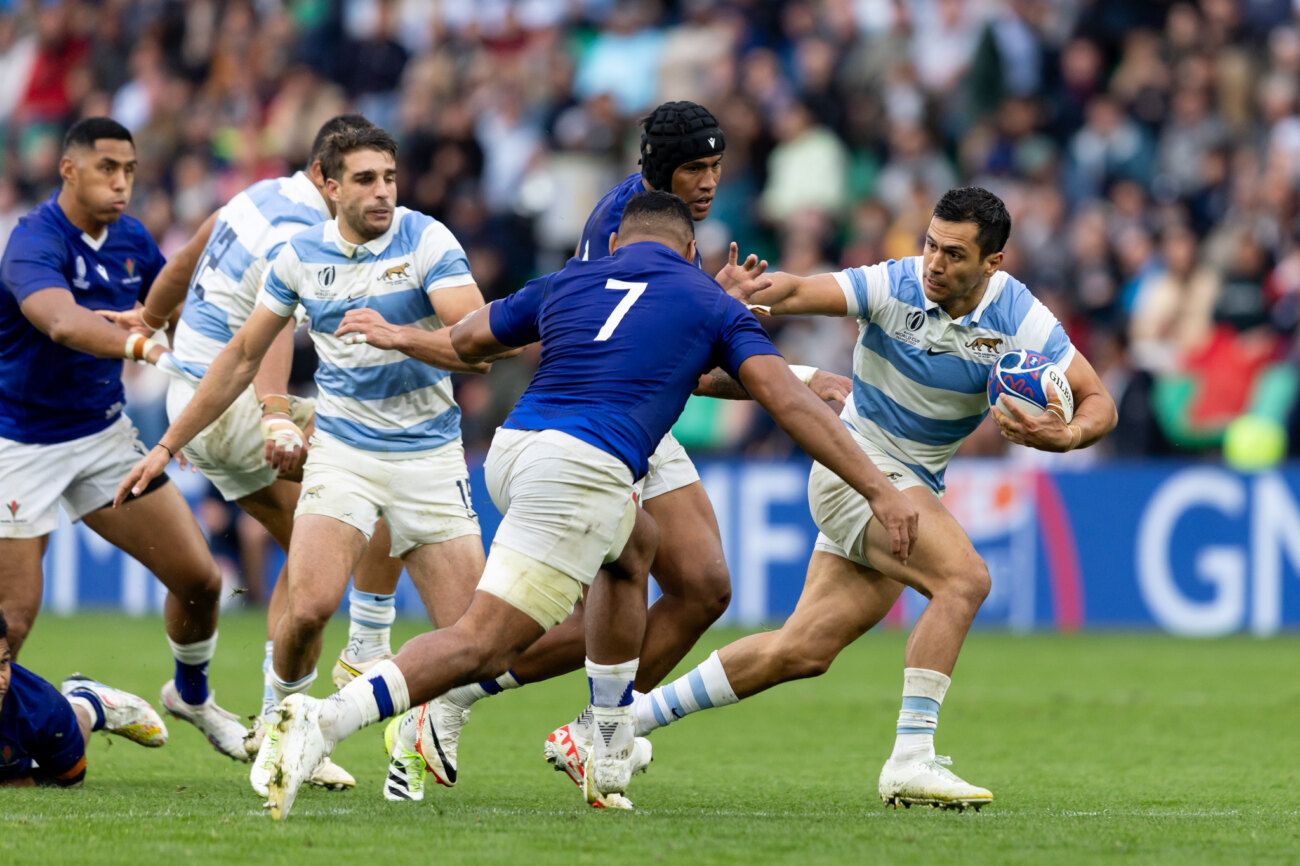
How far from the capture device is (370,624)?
835cm

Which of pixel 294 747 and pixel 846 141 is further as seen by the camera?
pixel 846 141

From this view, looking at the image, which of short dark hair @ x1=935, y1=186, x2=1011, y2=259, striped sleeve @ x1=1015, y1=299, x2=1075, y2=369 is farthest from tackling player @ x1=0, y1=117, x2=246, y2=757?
striped sleeve @ x1=1015, y1=299, x2=1075, y2=369

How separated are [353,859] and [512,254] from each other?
42.9 ft

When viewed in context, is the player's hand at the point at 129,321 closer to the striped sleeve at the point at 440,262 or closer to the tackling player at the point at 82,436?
the tackling player at the point at 82,436

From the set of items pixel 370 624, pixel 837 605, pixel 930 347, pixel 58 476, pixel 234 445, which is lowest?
pixel 370 624

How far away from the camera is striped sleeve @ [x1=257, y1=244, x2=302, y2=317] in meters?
7.62

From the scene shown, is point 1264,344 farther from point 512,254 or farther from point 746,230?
point 512,254

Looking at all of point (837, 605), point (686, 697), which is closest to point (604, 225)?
point (837, 605)

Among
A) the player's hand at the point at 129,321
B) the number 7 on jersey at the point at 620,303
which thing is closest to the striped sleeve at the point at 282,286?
the player's hand at the point at 129,321

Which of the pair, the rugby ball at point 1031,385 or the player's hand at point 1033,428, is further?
the rugby ball at point 1031,385

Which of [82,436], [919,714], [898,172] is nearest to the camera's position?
[919,714]

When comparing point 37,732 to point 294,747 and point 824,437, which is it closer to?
point 294,747

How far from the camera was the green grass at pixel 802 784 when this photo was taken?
5.87 metres

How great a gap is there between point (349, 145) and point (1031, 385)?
3.06 metres
